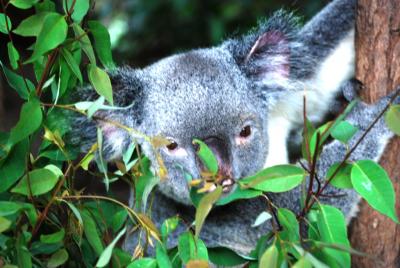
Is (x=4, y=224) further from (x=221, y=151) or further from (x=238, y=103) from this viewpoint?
(x=238, y=103)

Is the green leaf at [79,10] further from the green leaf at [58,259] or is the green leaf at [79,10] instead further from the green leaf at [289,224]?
the green leaf at [289,224]

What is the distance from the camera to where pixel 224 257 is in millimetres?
2340

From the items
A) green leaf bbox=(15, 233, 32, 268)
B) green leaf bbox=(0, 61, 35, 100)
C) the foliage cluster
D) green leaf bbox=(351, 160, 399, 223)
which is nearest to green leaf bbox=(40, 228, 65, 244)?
the foliage cluster

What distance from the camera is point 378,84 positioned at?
116 inches

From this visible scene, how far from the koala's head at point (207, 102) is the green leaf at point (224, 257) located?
537mm

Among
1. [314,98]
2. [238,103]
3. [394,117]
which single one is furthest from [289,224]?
[314,98]

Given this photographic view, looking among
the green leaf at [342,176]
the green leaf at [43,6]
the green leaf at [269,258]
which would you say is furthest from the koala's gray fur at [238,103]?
the green leaf at [269,258]

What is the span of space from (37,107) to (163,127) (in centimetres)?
98

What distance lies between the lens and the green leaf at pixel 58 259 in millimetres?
2404

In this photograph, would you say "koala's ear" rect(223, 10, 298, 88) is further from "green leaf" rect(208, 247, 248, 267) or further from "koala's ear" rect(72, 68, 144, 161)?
"green leaf" rect(208, 247, 248, 267)

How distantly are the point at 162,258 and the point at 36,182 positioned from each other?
0.47m

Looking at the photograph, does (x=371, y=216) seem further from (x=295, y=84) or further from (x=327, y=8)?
(x=327, y=8)

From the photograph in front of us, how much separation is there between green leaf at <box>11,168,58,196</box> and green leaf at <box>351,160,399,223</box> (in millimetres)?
928

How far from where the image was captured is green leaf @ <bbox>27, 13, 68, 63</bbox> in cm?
215
